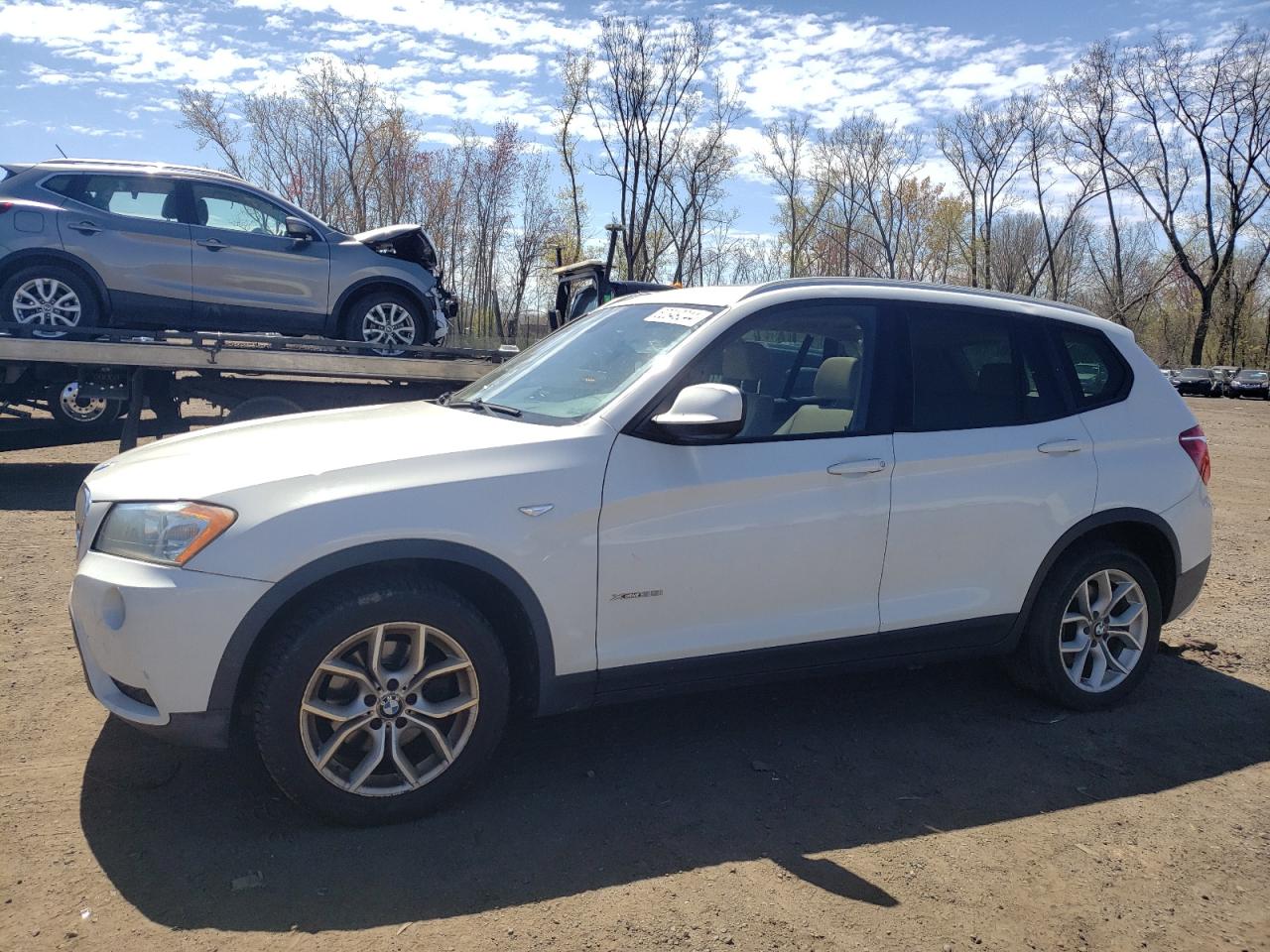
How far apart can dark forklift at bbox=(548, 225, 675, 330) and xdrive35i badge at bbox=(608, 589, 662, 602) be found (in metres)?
6.14

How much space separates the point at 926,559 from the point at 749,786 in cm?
112

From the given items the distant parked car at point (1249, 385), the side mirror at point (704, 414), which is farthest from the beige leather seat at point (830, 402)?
the distant parked car at point (1249, 385)

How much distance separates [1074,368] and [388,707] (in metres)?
3.22

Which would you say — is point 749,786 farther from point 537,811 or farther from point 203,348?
point 203,348

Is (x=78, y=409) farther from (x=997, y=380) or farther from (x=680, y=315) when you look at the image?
(x=997, y=380)

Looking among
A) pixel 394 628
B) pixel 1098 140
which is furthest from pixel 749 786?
pixel 1098 140

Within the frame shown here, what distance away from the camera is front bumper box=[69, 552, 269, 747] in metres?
2.86

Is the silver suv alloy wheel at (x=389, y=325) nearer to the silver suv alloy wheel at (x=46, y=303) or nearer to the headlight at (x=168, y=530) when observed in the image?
the silver suv alloy wheel at (x=46, y=303)

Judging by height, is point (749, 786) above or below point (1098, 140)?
below

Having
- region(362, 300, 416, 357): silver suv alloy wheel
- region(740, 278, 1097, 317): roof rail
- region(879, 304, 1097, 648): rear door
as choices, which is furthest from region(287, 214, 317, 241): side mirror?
region(879, 304, 1097, 648): rear door

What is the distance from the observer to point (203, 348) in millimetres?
8273

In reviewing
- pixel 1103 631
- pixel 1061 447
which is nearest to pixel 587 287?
pixel 1061 447

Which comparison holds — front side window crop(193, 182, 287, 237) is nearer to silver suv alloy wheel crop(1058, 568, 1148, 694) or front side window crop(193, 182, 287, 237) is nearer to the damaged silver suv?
the damaged silver suv

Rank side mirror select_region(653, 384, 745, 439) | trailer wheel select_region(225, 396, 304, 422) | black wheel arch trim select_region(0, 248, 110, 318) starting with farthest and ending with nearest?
trailer wheel select_region(225, 396, 304, 422) → black wheel arch trim select_region(0, 248, 110, 318) → side mirror select_region(653, 384, 745, 439)
